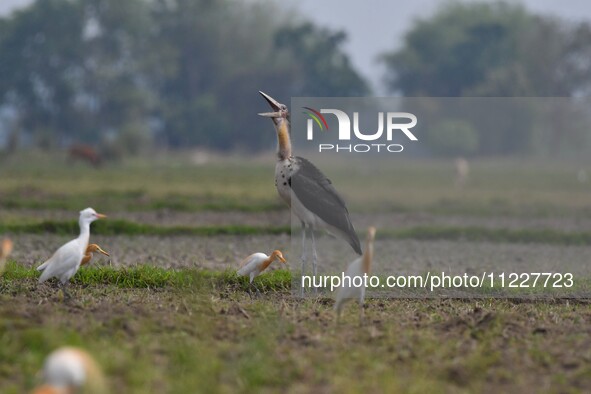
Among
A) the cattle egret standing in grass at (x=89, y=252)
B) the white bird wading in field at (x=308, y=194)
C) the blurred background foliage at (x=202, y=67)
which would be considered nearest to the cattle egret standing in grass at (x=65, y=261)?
the cattle egret standing in grass at (x=89, y=252)

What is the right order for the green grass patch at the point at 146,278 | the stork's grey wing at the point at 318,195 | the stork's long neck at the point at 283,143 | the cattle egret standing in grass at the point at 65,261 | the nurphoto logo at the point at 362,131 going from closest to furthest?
the cattle egret standing in grass at the point at 65,261, the nurphoto logo at the point at 362,131, the stork's grey wing at the point at 318,195, the stork's long neck at the point at 283,143, the green grass patch at the point at 146,278

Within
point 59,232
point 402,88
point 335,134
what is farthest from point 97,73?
point 335,134

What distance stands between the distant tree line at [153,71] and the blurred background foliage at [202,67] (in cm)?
Answer: 7

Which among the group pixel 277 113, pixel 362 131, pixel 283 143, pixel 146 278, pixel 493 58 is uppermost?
pixel 493 58

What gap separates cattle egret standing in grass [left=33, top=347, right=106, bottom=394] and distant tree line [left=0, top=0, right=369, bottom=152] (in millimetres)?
68647

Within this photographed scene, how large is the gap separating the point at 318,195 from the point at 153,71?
233ft

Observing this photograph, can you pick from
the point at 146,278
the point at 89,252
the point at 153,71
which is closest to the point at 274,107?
the point at 146,278

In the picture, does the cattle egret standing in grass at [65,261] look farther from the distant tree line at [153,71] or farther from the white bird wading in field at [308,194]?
the distant tree line at [153,71]

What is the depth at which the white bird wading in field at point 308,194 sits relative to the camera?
34.3ft

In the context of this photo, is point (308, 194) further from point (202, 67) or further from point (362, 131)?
point (202, 67)

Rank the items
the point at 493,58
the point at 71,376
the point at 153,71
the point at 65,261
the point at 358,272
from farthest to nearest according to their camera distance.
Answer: the point at 493,58 → the point at 153,71 → the point at 65,261 → the point at 358,272 → the point at 71,376

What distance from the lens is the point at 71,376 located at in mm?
5879

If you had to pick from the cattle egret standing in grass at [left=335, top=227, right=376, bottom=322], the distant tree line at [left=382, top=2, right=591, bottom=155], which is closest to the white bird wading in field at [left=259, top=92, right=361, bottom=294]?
the cattle egret standing in grass at [left=335, top=227, right=376, bottom=322]

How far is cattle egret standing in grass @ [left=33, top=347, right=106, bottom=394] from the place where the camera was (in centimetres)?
588
